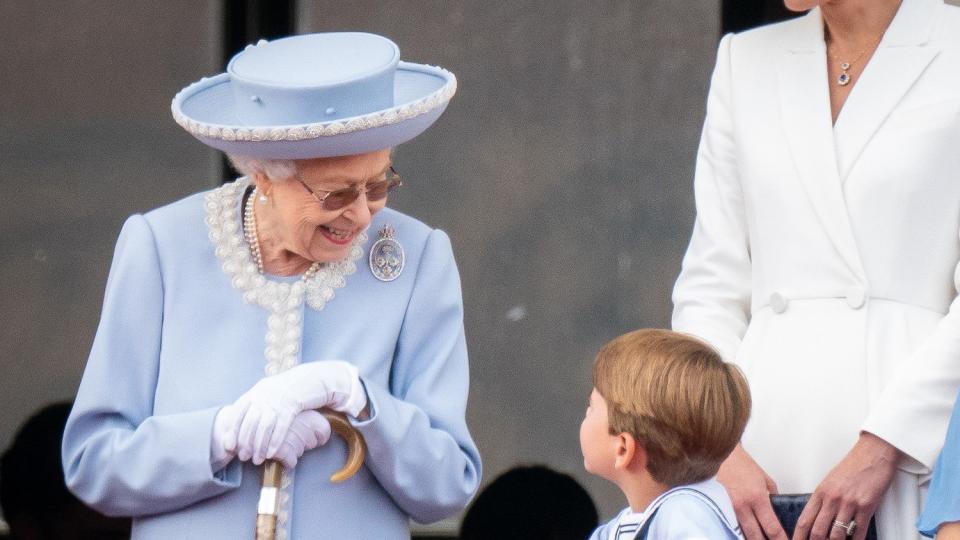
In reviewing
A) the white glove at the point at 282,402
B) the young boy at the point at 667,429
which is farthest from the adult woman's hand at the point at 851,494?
the white glove at the point at 282,402

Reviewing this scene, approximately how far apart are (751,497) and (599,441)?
15.4 inches

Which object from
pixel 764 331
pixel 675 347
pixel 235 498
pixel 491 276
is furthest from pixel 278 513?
pixel 491 276

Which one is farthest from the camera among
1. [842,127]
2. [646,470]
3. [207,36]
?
[207,36]

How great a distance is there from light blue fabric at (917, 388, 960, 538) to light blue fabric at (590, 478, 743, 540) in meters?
0.31

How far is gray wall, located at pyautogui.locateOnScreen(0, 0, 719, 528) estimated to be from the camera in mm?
5875

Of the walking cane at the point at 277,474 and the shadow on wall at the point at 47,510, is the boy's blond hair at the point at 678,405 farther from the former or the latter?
the shadow on wall at the point at 47,510

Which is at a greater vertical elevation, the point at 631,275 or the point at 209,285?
the point at 209,285

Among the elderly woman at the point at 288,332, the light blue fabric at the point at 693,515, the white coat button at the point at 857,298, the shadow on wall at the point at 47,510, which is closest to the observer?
the light blue fabric at the point at 693,515

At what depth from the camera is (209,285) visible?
3869 mm

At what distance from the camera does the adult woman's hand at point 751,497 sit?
3873mm

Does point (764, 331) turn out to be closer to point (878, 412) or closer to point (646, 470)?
point (878, 412)

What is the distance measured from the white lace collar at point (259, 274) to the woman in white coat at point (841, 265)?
738mm

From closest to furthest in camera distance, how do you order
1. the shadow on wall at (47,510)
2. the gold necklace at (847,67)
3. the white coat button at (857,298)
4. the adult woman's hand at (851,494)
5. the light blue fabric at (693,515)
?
the light blue fabric at (693,515) → the adult woman's hand at (851,494) → the white coat button at (857,298) → the gold necklace at (847,67) → the shadow on wall at (47,510)

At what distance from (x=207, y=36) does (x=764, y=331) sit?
2277 millimetres
